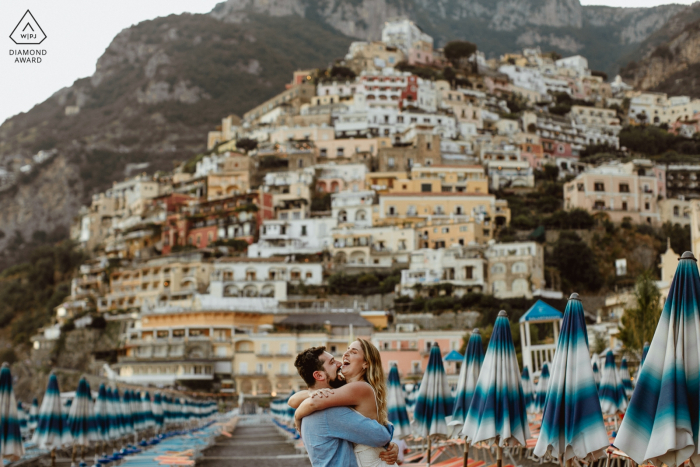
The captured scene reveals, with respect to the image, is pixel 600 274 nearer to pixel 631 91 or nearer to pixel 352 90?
pixel 352 90

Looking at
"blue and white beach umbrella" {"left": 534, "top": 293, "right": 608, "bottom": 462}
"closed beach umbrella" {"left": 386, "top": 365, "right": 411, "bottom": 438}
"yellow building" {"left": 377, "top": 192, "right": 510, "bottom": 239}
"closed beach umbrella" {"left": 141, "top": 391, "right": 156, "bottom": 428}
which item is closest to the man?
"blue and white beach umbrella" {"left": 534, "top": 293, "right": 608, "bottom": 462}

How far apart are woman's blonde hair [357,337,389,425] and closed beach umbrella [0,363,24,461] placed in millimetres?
11913

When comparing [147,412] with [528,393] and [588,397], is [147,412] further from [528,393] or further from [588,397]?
[588,397]

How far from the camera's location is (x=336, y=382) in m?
6.70

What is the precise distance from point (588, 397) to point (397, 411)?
1004 centimetres

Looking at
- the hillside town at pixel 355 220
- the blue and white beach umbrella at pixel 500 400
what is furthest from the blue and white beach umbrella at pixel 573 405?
the hillside town at pixel 355 220

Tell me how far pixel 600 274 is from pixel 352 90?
1817 inches

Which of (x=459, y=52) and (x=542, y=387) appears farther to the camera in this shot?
(x=459, y=52)

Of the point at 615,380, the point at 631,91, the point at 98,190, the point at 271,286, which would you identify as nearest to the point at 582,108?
the point at 631,91

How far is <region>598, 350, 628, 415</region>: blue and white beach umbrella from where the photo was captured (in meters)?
19.2

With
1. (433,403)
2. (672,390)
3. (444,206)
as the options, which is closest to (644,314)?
(433,403)

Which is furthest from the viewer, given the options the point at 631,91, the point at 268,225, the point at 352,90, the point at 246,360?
the point at 631,91

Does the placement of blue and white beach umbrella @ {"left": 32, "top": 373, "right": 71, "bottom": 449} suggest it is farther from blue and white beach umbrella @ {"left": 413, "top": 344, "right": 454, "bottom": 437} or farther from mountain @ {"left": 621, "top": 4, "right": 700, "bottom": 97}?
mountain @ {"left": 621, "top": 4, "right": 700, "bottom": 97}

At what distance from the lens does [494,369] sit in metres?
13.0
